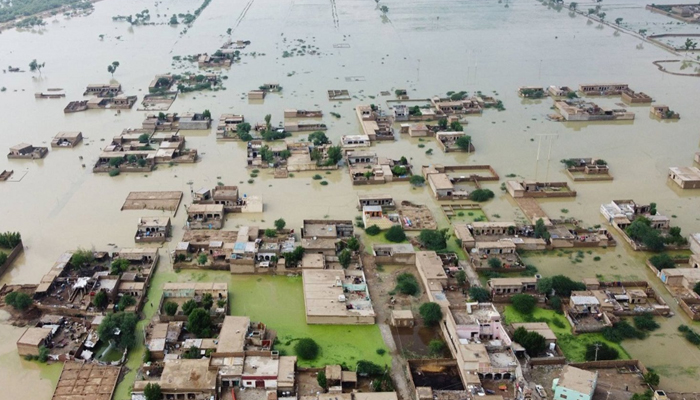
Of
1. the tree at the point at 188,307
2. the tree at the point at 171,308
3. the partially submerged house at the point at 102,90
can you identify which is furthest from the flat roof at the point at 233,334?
the partially submerged house at the point at 102,90

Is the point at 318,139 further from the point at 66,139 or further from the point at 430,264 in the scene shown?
the point at 66,139

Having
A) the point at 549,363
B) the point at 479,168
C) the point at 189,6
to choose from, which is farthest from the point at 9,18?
the point at 549,363

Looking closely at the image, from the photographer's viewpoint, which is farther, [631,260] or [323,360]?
[631,260]

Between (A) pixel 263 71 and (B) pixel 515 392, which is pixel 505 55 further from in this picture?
(B) pixel 515 392

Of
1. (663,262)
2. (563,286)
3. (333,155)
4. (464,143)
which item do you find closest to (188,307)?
(563,286)

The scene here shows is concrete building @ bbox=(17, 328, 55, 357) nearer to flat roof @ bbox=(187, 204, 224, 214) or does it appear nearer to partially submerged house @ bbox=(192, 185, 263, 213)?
flat roof @ bbox=(187, 204, 224, 214)

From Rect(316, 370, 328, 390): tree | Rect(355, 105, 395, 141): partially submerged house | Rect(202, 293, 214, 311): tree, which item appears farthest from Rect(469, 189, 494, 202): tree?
Rect(316, 370, 328, 390): tree

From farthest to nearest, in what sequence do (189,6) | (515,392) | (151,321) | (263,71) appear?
(189,6) < (263,71) < (151,321) < (515,392)
